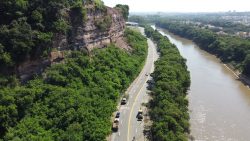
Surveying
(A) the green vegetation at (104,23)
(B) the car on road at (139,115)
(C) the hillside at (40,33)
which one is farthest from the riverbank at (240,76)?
(C) the hillside at (40,33)

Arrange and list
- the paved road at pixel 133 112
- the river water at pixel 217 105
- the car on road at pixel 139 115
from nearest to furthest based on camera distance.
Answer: the paved road at pixel 133 112
the car on road at pixel 139 115
the river water at pixel 217 105

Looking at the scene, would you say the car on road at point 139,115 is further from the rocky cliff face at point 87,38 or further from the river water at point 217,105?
the rocky cliff face at point 87,38

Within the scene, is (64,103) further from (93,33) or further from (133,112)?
(93,33)

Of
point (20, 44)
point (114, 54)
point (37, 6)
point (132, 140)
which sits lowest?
point (132, 140)

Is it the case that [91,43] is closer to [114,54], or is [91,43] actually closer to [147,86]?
[114,54]

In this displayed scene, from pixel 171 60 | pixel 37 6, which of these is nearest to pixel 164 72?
pixel 171 60

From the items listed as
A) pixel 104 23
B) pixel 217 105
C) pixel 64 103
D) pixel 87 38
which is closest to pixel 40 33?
pixel 64 103
